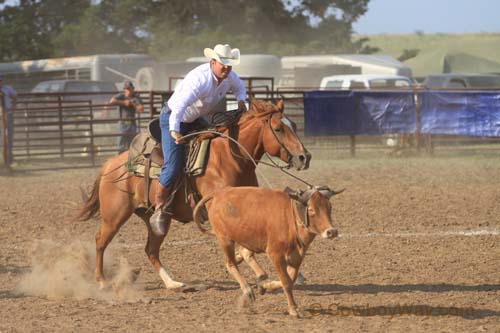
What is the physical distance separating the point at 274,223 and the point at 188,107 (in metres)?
1.49

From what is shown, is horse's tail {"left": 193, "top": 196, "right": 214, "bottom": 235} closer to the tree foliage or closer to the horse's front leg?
the horse's front leg

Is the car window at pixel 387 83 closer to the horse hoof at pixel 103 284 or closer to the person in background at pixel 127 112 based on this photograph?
the person in background at pixel 127 112

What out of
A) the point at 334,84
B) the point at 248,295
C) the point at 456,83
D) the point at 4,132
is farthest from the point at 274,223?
the point at 456,83

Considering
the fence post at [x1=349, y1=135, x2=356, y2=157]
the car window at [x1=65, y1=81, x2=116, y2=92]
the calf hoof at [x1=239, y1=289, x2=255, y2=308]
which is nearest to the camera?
the calf hoof at [x1=239, y1=289, x2=255, y2=308]

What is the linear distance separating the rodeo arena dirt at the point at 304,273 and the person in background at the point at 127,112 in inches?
180

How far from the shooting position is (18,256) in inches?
330

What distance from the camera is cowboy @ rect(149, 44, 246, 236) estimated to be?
670 centimetres

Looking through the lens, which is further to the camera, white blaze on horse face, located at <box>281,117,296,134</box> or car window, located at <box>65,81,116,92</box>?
car window, located at <box>65,81,116,92</box>

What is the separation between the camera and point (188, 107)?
6.97 m

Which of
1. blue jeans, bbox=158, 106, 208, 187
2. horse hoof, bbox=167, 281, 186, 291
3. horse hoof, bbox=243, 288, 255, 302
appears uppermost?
blue jeans, bbox=158, 106, 208, 187

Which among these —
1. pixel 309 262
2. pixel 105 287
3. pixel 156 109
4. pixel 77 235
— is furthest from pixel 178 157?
pixel 156 109

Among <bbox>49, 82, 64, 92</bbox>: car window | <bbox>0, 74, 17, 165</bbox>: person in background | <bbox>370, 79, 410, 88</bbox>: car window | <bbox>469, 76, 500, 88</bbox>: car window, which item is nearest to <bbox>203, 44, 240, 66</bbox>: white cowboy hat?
<bbox>0, 74, 17, 165</bbox>: person in background

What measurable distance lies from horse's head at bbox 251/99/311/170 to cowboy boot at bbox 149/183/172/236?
867 millimetres

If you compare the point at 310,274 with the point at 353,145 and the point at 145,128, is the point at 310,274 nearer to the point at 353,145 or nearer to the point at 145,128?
the point at 145,128
